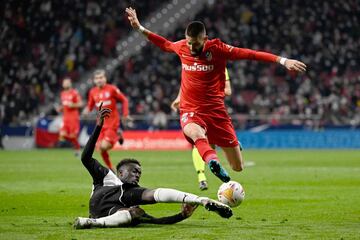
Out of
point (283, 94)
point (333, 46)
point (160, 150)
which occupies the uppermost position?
point (333, 46)

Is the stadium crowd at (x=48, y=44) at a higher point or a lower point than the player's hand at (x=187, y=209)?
higher

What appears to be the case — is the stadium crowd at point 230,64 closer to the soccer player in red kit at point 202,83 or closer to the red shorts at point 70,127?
the red shorts at point 70,127

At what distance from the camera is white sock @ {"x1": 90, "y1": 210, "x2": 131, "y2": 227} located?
928cm

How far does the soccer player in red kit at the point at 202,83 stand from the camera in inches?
431

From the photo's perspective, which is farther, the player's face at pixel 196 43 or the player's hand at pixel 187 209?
the player's face at pixel 196 43

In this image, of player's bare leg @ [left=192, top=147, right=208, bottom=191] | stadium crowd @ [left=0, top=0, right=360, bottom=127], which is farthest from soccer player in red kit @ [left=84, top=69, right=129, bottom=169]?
stadium crowd @ [left=0, top=0, right=360, bottom=127]

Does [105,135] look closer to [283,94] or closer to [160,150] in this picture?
[160,150]

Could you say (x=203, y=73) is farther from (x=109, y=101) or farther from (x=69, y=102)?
(x=69, y=102)

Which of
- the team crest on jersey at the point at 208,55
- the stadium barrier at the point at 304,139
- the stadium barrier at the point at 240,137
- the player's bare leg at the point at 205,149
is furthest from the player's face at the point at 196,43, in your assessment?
the stadium barrier at the point at 304,139

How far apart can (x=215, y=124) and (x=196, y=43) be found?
1.36 meters

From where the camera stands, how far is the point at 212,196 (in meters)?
13.8

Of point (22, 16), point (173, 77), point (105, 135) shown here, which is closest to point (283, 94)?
point (173, 77)

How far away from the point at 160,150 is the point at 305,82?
962 cm

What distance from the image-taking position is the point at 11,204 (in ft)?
41.3
